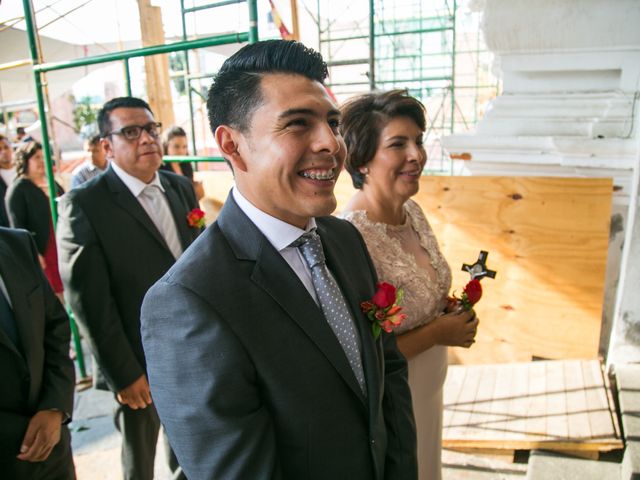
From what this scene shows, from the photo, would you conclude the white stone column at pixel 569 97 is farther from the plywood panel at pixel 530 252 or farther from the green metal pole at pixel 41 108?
the green metal pole at pixel 41 108

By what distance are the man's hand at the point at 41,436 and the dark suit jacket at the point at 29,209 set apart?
3.05m

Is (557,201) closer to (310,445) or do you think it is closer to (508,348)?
(508,348)

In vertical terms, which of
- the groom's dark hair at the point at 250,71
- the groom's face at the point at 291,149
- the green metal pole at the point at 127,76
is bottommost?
the groom's face at the point at 291,149

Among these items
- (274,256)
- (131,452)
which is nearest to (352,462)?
(274,256)

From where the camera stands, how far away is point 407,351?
6.07ft

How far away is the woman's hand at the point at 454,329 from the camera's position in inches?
76.1

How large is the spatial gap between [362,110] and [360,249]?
749 mm

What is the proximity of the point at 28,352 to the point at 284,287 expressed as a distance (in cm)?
120

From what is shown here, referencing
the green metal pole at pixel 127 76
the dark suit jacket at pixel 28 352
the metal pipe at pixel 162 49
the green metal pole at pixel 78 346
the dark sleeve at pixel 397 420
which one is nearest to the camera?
the dark sleeve at pixel 397 420

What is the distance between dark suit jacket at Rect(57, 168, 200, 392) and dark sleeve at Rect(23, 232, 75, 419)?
0.21 meters

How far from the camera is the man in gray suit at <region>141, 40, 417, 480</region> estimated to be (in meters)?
1.01

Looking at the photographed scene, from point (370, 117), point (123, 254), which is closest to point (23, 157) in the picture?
point (123, 254)

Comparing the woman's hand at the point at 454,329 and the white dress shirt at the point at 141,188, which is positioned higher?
the white dress shirt at the point at 141,188

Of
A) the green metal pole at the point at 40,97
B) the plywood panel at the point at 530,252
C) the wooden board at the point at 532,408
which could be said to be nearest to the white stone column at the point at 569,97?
the plywood panel at the point at 530,252
